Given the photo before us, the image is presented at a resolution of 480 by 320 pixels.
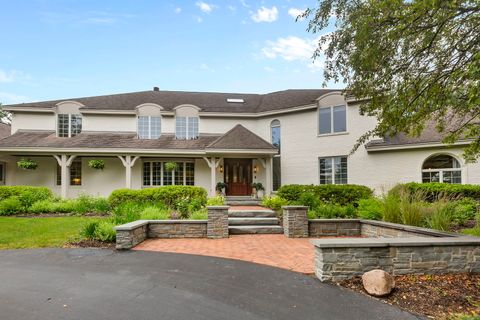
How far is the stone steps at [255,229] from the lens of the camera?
855cm

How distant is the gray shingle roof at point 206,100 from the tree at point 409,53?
942cm

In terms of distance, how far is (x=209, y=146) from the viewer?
14.4m

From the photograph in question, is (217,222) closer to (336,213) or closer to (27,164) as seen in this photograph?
(336,213)

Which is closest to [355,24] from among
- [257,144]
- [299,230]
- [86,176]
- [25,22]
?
[299,230]

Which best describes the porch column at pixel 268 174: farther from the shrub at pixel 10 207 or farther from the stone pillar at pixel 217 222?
the shrub at pixel 10 207

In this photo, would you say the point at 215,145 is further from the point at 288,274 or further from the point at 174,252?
the point at 288,274

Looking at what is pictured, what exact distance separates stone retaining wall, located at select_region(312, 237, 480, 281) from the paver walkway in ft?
2.03

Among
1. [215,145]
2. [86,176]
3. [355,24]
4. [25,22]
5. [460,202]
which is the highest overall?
[25,22]

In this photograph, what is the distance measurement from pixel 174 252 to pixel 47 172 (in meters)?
14.1

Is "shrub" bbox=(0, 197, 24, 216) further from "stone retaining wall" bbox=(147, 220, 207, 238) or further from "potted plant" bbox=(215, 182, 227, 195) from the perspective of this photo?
"potted plant" bbox=(215, 182, 227, 195)

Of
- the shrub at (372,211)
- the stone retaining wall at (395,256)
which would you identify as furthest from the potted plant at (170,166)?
the stone retaining wall at (395,256)

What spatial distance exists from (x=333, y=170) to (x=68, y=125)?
16.2 meters

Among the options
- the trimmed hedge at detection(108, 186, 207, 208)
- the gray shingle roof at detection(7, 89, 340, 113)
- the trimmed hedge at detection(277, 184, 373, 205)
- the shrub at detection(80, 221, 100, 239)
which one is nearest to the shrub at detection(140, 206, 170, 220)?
the shrub at detection(80, 221, 100, 239)

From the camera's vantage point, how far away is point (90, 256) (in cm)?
598
